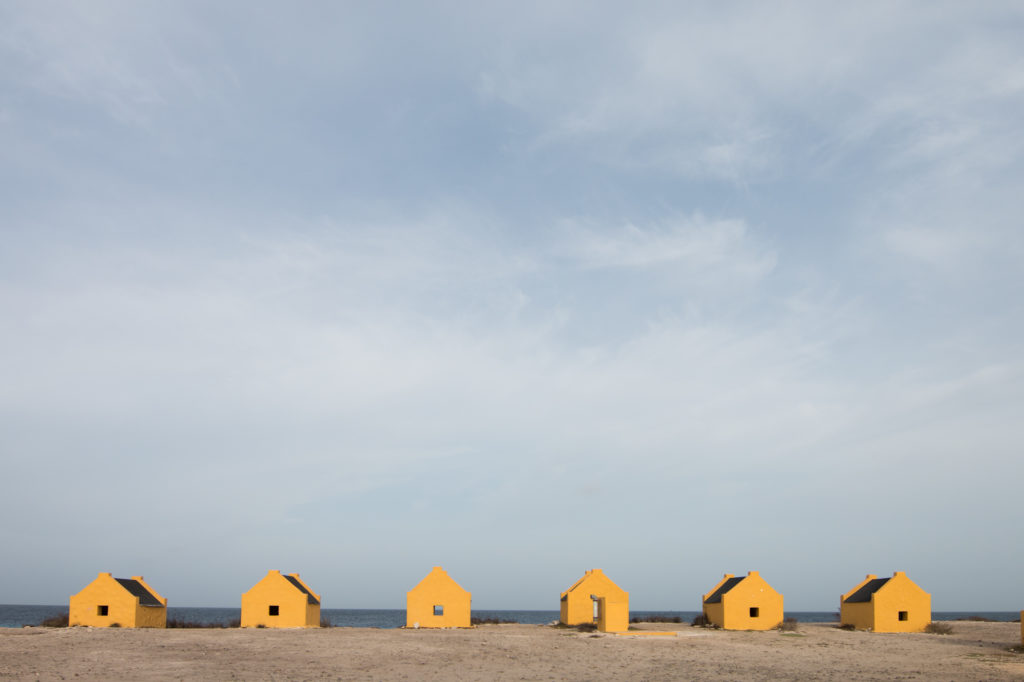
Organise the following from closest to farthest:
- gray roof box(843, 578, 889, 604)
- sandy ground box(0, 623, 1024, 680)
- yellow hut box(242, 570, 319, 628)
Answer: sandy ground box(0, 623, 1024, 680), yellow hut box(242, 570, 319, 628), gray roof box(843, 578, 889, 604)

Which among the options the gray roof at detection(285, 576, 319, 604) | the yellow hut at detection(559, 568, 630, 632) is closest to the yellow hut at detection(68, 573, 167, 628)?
the gray roof at detection(285, 576, 319, 604)

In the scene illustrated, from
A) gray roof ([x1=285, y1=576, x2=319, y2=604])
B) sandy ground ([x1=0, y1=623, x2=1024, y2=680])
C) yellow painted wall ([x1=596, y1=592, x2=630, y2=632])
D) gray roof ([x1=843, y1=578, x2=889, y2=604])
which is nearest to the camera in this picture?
sandy ground ([x1=0, y1=623, x2=1024, y2=680])

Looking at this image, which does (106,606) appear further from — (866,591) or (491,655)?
(866,591)

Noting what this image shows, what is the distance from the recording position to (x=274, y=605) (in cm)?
5719

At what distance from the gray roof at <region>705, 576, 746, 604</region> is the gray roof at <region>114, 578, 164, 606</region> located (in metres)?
38.8

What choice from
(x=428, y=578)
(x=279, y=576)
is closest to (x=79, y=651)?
(x=279, y=576)

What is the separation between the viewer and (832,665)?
37.2 metres

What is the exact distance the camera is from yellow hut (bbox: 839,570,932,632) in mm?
58000

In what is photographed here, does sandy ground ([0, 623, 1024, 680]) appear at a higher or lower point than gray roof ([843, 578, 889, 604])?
lower

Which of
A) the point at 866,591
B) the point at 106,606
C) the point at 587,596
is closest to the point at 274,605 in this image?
the point at 106,606

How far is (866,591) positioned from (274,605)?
41370mm

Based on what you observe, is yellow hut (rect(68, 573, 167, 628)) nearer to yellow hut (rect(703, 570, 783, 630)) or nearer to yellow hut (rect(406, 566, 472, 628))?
yellow hut (rect(406, 566, 472, 628))

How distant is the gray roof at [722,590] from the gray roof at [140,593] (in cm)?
3882

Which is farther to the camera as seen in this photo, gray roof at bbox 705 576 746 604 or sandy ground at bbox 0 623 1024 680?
gray roof at bbox 705 576 746 604
